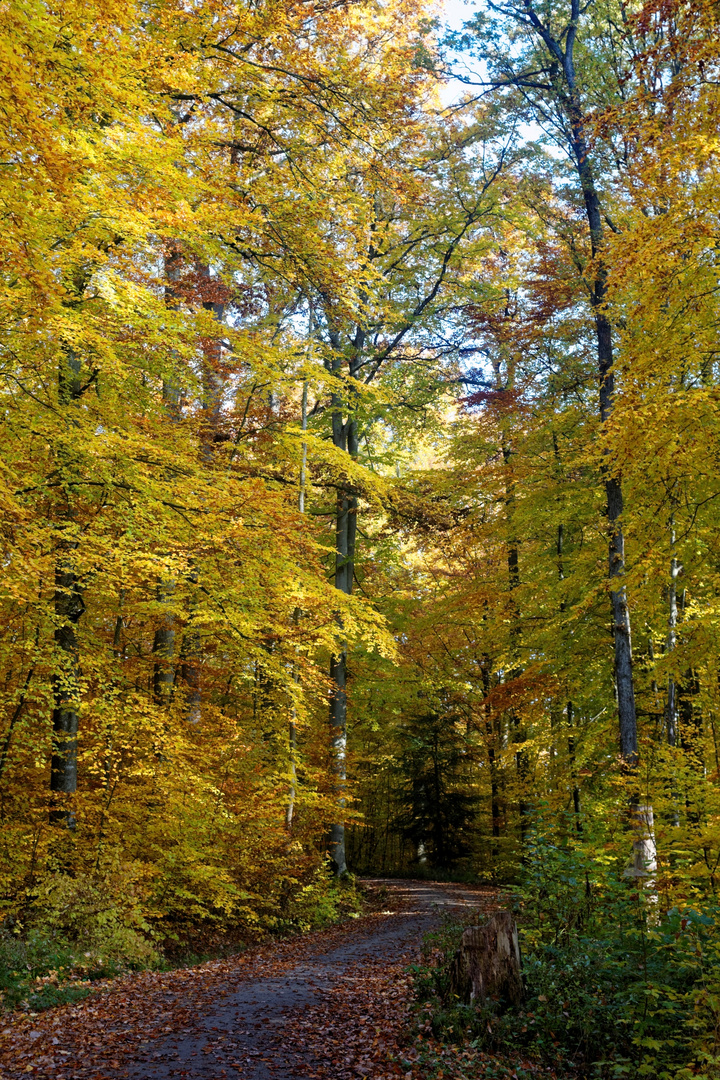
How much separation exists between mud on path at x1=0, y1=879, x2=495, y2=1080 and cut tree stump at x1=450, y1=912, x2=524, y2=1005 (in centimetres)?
67

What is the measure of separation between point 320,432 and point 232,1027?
14276mm

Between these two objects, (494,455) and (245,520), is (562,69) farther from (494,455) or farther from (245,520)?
(245,520)

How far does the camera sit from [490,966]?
6.40 meters

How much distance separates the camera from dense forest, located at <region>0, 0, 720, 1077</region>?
25.5 ft

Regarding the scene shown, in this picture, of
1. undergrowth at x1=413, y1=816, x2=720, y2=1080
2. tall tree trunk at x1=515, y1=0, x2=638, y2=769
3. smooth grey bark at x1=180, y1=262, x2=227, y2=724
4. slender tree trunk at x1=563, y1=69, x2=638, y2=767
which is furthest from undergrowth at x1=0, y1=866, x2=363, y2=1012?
tall tree trunk at x1=515, y1=0, x2=638, y2=769

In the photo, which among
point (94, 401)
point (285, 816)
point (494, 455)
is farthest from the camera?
point (494, 455)

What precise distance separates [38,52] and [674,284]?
6867 mm

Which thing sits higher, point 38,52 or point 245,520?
point 38,52

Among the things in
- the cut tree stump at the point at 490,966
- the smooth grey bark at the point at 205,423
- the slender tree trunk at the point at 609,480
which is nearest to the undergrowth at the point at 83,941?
the smooth grey bark at the point at 205,423

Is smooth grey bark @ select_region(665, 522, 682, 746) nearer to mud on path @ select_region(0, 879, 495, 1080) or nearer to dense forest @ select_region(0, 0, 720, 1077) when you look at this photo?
dense forest @ select_region(0, 0, 720, 1077)

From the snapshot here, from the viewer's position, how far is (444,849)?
78.5ft

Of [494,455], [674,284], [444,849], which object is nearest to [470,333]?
[494,455]

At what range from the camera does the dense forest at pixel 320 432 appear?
778 centimetres

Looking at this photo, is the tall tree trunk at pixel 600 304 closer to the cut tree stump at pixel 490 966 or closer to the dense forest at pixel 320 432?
the dense forest at pixel 320 432
